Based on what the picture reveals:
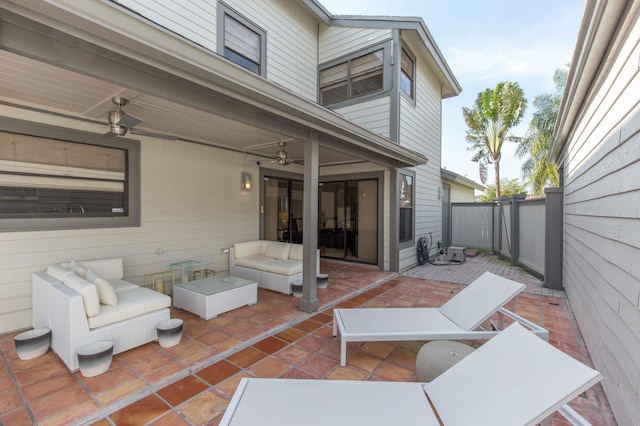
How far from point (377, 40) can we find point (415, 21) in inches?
35.2

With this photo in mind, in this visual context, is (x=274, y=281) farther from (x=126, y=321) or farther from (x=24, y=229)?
(x=24, y=229)

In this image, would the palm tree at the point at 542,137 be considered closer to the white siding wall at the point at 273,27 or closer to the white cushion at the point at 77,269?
the white siding wall at the point at 273,27

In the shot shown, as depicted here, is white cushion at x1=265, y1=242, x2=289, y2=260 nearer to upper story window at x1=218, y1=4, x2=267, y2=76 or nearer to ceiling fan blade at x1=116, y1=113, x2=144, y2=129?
ceiling fan blade at x1=116, y1=113, x2=144, y2=129

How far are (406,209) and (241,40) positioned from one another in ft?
17.4

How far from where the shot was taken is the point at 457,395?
1.74 meters

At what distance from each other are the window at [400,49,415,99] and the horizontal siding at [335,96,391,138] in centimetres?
67

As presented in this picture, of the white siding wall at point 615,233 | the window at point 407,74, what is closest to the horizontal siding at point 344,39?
the window at point 407,74

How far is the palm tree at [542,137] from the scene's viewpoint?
631 inches

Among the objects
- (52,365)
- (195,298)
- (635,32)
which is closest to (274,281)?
(195,298)

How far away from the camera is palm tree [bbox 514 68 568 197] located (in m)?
16.0

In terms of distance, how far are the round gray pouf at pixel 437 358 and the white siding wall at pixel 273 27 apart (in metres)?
5.70

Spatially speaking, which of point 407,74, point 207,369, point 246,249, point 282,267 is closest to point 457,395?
point 207,369

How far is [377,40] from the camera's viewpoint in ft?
22.0

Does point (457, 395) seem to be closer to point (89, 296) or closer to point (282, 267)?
point (89, 296)
